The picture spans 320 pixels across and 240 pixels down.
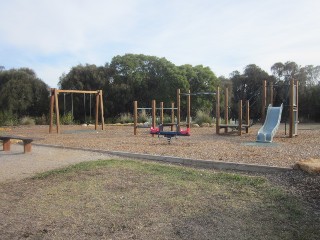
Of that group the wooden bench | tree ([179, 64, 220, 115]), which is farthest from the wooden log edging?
tree ([179, 64, 220, 115])

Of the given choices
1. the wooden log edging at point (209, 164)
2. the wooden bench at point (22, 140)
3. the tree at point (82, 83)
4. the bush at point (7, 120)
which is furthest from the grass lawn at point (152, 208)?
the tree at point (82, 83)

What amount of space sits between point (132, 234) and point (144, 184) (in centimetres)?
182

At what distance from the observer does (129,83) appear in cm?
2725

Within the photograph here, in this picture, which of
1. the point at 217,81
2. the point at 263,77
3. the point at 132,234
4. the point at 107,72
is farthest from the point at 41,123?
the point at 132,234

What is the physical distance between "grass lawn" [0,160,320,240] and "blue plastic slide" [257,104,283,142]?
626cm

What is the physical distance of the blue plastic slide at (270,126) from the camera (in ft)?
38.3

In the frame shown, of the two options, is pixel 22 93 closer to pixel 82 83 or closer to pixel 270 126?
pixel 82 83

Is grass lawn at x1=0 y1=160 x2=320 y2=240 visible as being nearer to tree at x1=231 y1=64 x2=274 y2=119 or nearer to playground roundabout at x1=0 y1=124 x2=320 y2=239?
playground roundabout at x1=0 y1=124 x2=320 y2=239

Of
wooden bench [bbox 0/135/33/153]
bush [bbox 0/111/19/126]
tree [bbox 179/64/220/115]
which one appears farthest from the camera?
tree [bbox 179/64/220/115]

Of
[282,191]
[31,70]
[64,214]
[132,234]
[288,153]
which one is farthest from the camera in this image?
[31,70]

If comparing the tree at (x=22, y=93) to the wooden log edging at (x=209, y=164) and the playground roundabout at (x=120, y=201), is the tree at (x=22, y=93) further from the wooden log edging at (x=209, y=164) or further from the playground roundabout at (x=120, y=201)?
the playground roundabout at (x=120, y=201)

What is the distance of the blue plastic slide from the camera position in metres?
11.7

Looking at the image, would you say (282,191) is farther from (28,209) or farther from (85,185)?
(28,209)

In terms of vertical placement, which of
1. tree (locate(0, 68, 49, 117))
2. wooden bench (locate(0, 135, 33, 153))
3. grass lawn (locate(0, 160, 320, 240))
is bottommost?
grass lawn (locate(0, 160, 320, 240))
